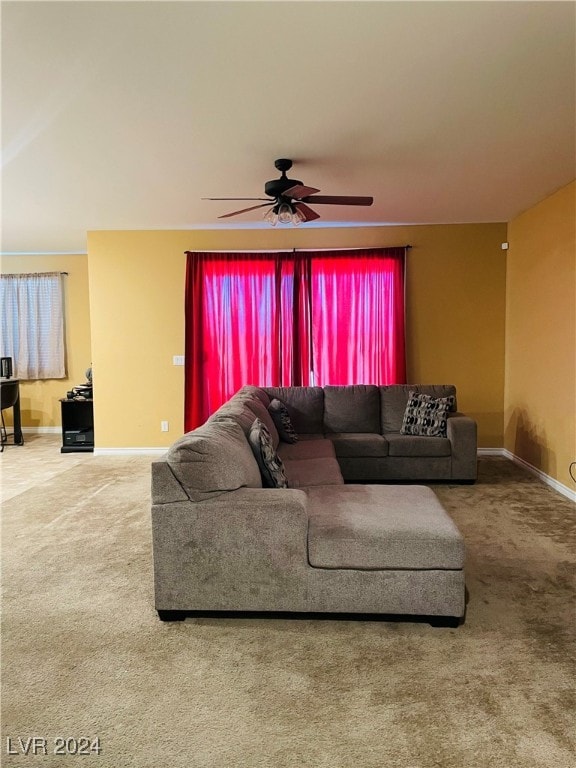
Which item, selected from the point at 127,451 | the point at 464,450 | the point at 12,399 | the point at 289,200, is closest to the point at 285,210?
the point at 289,200

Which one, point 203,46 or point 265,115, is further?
point 265,115

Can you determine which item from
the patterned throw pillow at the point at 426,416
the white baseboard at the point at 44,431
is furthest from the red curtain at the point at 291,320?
the white baseboard at the point at 44,431

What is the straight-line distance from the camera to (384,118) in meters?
3.16

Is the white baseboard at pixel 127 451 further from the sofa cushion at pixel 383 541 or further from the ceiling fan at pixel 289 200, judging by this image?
the sofa cushion at pixel 383 541

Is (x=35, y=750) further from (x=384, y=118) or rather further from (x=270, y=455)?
(x=384, y=118)

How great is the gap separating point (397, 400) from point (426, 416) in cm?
41

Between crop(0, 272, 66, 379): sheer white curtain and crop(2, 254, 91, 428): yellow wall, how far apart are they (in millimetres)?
110

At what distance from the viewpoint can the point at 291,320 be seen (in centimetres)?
614

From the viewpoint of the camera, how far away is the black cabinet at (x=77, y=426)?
21.8ft

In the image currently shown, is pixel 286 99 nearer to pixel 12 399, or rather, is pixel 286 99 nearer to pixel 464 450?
pixel 464 450

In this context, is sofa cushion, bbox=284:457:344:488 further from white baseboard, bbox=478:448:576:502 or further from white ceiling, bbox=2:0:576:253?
white ceiling, bbox=2:0:576:253

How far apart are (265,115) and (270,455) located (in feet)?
6.52

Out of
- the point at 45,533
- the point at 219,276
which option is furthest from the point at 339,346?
the point at 45,533

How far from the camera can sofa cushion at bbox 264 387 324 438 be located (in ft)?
17.3
